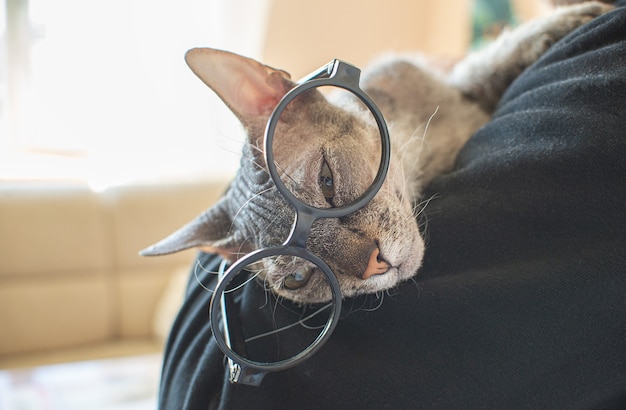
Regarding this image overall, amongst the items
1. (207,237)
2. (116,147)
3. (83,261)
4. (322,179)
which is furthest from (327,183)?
(116,147)

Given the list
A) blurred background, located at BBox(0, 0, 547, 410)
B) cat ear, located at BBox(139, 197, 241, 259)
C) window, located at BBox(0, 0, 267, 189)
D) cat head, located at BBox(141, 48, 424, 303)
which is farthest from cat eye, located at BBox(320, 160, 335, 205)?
window, located at BBox(0, 0, 267, 189)

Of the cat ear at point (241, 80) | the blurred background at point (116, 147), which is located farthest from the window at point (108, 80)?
Result: the cat ear at point (241, 80)

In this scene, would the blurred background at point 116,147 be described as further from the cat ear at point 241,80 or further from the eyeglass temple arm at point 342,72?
the eyeglass temple arm at point 342,72

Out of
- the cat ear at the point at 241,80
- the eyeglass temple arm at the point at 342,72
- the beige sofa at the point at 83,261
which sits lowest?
the beige sofa at the point at 83,261

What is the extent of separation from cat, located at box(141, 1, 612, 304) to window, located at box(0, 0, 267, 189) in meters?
2.18

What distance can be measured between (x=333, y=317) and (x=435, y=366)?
0.15m

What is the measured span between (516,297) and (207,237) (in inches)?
25.1

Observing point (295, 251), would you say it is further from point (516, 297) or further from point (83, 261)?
point (83, 261)

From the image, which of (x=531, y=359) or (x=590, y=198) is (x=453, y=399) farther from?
(x=590, y=198)

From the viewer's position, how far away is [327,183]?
87 cm

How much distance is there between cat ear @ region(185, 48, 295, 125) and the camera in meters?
0.85

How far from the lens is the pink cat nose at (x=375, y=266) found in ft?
2.70

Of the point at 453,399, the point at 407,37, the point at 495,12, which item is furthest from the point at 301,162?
the point at 407,37

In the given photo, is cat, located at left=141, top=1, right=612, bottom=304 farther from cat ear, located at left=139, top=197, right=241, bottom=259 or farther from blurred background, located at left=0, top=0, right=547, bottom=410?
blurred background, located at left=0, top=0, right=547, bottom=410
